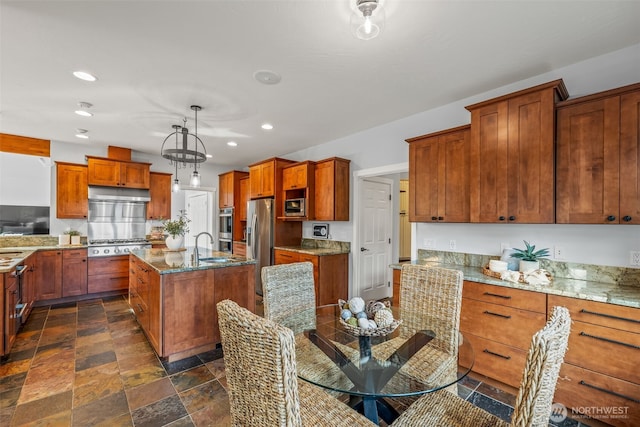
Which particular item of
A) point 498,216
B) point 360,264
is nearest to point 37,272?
point 360,264

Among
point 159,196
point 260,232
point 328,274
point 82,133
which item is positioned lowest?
point 328,274

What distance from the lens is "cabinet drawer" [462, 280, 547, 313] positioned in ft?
6.96

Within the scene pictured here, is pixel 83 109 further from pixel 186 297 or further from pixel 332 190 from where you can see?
pixel 332 190

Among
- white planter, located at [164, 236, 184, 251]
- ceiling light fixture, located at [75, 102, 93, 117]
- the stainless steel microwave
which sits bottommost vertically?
white planter, located at [164, 236, 184, 251]

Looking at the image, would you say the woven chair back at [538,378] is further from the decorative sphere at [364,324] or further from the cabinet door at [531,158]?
the cabinet door at [531,158]

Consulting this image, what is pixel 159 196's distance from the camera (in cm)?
569

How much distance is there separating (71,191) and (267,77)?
4437mm

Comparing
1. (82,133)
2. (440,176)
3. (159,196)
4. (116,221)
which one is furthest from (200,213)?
(440,176)

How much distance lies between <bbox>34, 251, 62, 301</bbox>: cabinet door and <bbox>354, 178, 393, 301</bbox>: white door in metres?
4.66

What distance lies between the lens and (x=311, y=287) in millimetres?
2328

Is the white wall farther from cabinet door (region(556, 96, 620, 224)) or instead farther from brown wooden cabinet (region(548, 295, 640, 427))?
brown wooden cabinet (region(548, 295, 640, 427))

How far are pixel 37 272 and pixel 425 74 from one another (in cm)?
586

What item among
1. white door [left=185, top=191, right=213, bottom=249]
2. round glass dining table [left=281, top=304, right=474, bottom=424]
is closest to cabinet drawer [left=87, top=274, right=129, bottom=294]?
white door [left=185, top=191, right=213, bottom=249]

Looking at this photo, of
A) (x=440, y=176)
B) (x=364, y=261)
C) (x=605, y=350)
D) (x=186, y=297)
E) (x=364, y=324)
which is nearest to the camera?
(x=364, y=324)
